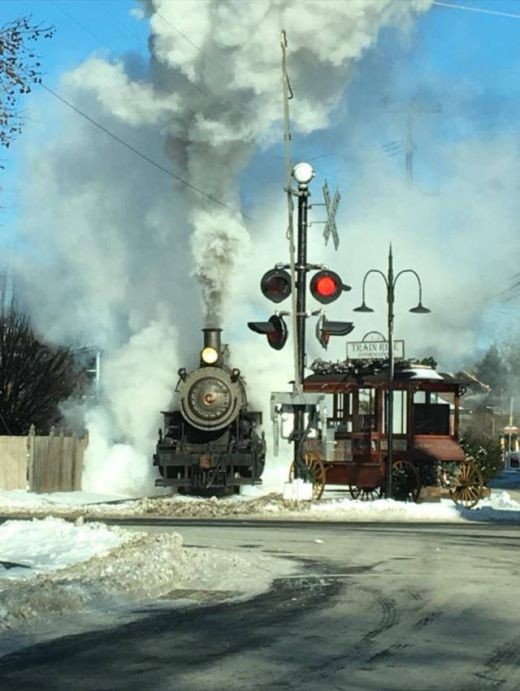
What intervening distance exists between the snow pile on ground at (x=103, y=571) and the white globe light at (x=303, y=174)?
13.6 metres

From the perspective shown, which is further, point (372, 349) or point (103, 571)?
point (372, 349)

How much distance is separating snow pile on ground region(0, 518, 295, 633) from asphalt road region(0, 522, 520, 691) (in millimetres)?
492

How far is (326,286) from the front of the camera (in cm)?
2681

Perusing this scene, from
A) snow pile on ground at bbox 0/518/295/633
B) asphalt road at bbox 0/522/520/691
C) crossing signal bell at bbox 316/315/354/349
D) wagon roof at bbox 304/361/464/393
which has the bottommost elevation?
asphalt road at bbox 0/522/520/691

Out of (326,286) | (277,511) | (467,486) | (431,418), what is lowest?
(277,511)

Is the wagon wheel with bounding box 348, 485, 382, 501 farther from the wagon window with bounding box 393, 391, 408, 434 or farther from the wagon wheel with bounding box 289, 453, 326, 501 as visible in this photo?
the wagon window with bounding box 393, 391, 408, 434

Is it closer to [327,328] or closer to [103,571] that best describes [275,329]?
[327,328]

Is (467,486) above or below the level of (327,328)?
below

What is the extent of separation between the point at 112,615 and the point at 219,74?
986 inches

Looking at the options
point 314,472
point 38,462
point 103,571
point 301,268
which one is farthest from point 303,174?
point 103,571

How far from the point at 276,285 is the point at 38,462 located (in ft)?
35.9

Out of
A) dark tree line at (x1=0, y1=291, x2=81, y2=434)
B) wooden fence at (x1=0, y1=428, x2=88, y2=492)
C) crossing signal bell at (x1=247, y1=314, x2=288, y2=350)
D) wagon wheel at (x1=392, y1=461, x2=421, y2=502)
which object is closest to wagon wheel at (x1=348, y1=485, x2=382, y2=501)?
wagon wheel at (x1=392, y1=461, x2=421, y2=502)

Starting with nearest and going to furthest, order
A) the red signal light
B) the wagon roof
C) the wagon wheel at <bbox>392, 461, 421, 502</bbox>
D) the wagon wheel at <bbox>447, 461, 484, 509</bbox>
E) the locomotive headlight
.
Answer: the red signal light < the wagon wheel at <bbox>447, 461, 484, 509</bbox> < the wagon wheel at <bbox>392, 461, 421, 502</bbox> < the wagon roof < the locomotive headlight

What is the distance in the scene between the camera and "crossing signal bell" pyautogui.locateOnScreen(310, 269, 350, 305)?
26.8 meters
